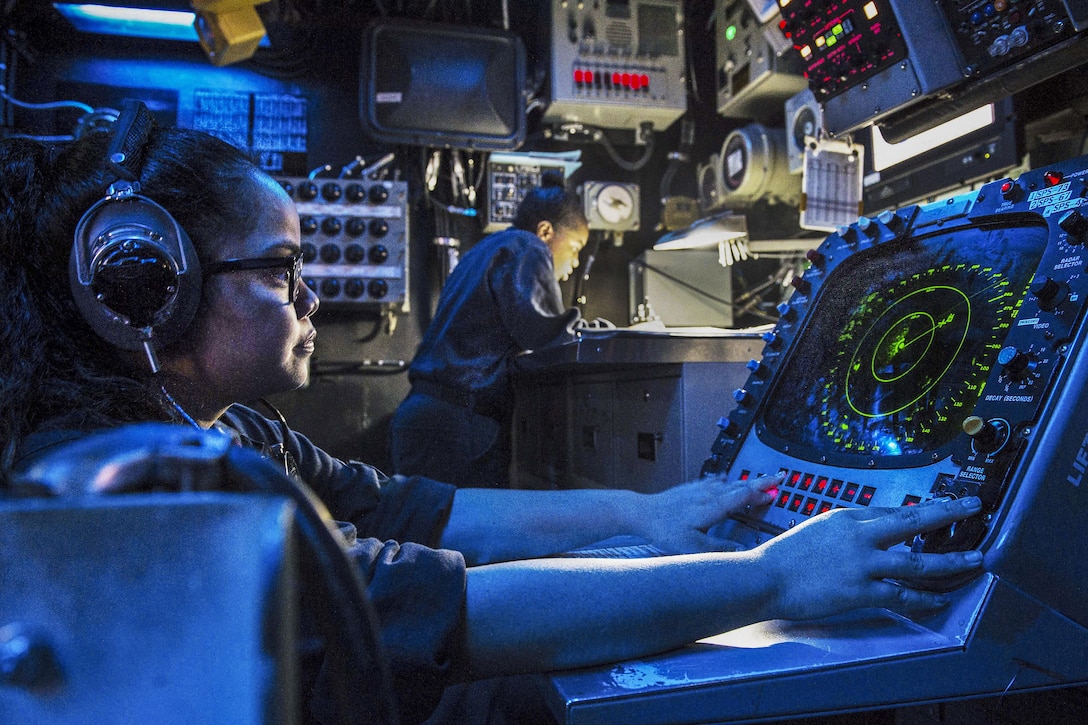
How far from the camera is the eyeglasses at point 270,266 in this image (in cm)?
77

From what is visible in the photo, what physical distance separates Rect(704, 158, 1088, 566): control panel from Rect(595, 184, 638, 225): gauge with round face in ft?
8.06

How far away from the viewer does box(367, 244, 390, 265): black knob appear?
3.09 m

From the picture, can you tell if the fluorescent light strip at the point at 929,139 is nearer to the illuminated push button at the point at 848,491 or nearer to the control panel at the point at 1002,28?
the control panel at the point at 1002,28

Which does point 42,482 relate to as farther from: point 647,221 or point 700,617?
point 647,221

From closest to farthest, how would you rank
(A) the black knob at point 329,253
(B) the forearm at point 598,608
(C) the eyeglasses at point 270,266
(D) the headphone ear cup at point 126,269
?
(B) the forearm at point 598,608, (D) the headphone ear cup at point 126,269, (C) the eyeglasses at point 270,266, (A) the black knob at point 329,253

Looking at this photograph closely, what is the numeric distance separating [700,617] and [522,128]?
123 inches

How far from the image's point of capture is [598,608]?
0.56 meters

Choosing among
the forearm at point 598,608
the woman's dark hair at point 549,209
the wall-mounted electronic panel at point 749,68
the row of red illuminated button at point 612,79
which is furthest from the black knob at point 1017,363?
the row of red illuminated button at point 612,79

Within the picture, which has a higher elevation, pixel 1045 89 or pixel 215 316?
pixel 1045 89

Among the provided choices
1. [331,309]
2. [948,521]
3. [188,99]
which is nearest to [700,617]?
[948,521]

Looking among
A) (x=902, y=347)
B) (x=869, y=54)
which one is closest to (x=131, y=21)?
(x=869, y=54)

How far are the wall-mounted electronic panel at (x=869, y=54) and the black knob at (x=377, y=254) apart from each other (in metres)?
1.83

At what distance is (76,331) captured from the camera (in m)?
0.72

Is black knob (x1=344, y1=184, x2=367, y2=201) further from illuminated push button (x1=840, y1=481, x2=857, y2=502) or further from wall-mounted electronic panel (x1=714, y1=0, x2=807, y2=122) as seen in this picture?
illuminated push button (x1=840, y1=481, x2=857, y2=502)
